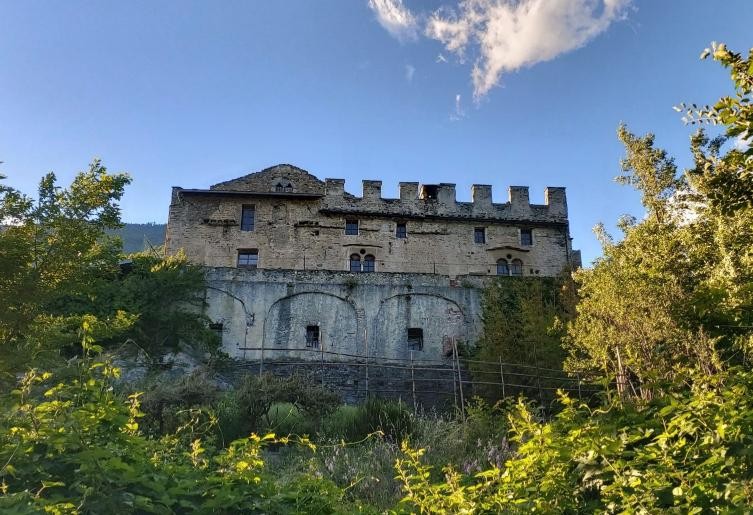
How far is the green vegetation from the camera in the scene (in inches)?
131

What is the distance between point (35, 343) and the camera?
30.4 feet

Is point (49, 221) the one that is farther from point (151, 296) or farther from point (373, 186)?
point (373, 186)

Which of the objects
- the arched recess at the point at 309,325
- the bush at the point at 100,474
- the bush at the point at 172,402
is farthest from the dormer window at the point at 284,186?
the bush at the point at 100,474

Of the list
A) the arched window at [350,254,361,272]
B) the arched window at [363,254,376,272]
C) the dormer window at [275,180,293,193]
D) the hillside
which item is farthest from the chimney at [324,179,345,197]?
the hillside

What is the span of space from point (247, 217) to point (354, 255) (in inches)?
205

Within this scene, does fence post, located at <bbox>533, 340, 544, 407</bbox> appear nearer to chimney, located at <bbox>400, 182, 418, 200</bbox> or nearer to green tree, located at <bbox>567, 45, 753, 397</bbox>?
green tree, located at <bbox>567, 45, 753, 397</bbox>

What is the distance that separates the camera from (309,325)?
74.6ft

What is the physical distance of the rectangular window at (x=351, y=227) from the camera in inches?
1111

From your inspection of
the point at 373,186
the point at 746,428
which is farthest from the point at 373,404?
the point at 373,186

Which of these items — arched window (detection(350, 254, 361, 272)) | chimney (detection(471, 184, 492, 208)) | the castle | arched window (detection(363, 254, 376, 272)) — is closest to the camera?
the castle

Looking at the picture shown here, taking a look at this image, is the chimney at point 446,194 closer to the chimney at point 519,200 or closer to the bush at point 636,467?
the chimney at point 519,200

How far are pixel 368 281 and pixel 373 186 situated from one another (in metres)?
6.96

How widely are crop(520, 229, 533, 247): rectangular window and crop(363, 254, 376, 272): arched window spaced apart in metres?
7.27

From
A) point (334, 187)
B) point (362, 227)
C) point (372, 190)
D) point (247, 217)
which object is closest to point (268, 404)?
point (362, 227)
